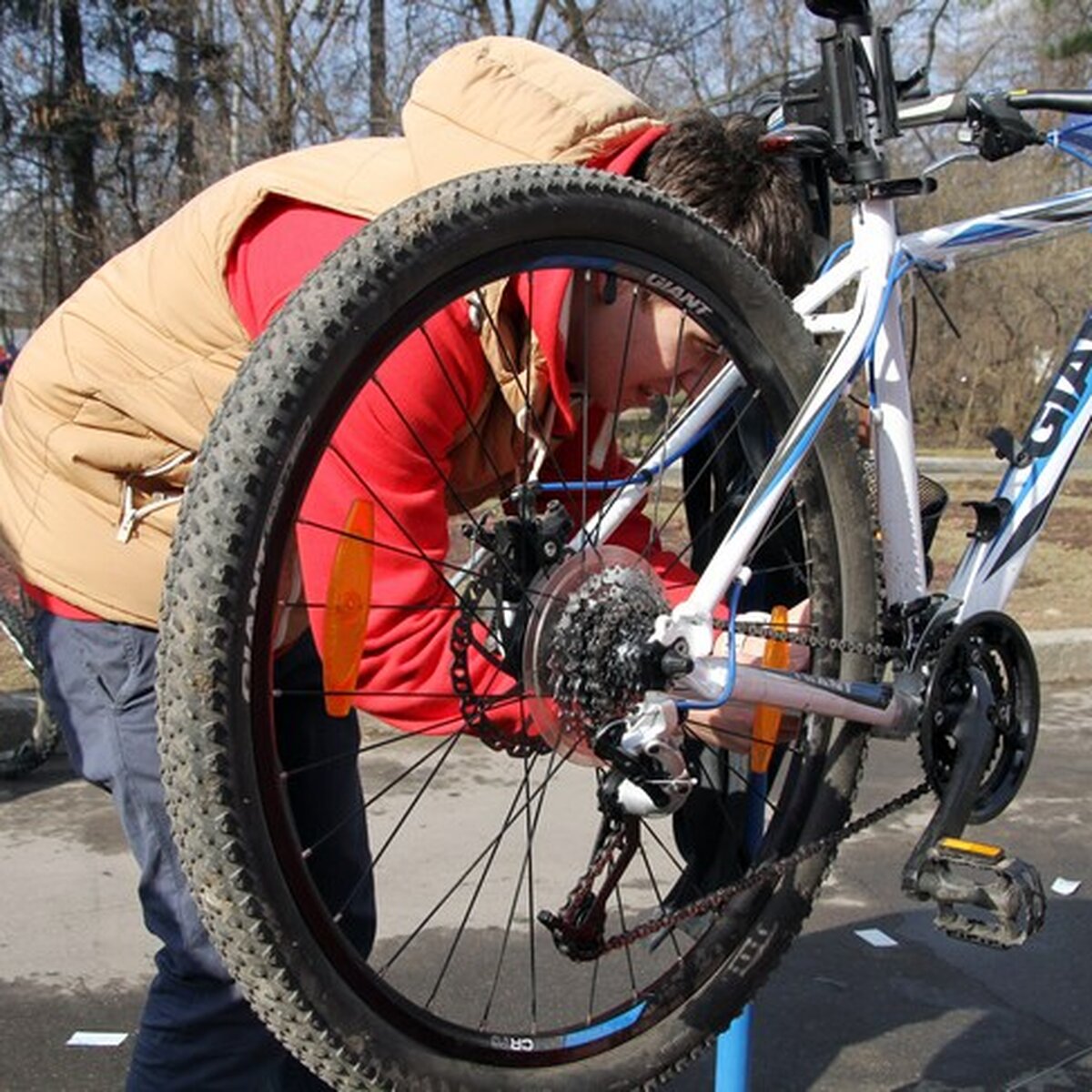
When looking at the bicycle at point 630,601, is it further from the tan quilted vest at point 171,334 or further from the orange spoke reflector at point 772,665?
the tan quilted vest at point 171,334

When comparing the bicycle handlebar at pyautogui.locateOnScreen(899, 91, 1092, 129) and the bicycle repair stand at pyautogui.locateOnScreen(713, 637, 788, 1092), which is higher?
the bicycle handlebar at pyautogui.locateOnScreen(899, 91, 1092, 129)

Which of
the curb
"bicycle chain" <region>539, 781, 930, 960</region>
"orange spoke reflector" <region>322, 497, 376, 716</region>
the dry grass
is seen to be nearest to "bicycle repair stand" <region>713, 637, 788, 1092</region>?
"bicycle chain" <region>539, 781, 930, 960</region>

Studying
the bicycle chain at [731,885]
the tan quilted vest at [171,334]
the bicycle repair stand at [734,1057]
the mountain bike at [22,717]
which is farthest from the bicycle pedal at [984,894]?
the mountain bike at [22,717]

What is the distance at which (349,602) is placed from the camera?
1.72 metres

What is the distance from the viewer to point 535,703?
6.06 feet

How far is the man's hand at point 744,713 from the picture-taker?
2.09m

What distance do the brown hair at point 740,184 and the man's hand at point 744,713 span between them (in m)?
0.51

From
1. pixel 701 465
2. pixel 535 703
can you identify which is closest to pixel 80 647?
pixel 535 703

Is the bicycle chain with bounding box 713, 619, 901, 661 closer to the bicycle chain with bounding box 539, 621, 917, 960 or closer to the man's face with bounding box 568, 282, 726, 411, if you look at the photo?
the bicycle chain with bounding box 539, 621, 917, 960

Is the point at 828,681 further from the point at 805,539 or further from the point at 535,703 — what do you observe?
the point at 535,703

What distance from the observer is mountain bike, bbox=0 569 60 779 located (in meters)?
4.85

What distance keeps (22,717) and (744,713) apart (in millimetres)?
3633

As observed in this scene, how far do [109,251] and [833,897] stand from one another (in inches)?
333

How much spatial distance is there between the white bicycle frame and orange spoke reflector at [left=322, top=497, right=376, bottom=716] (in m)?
0.37
